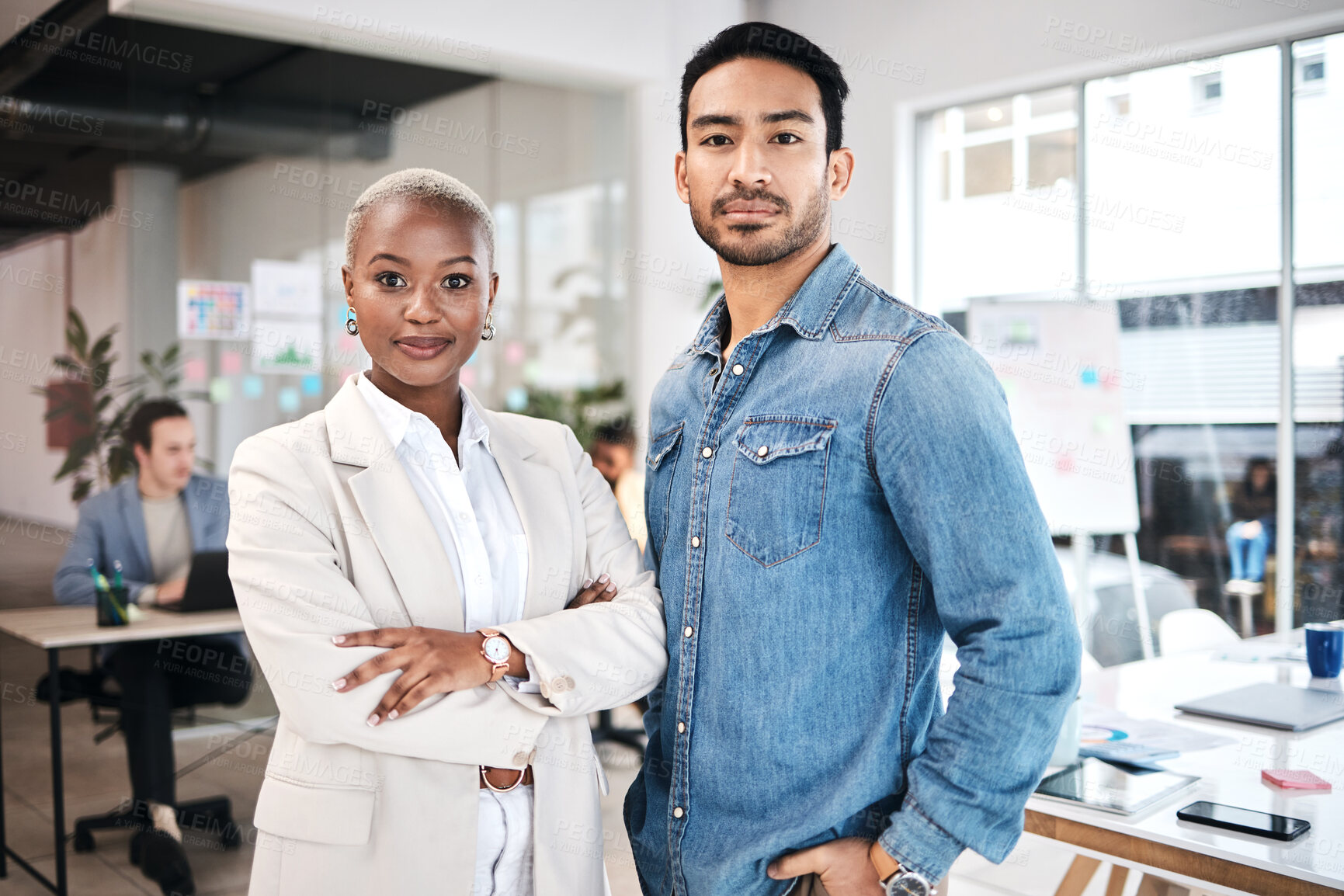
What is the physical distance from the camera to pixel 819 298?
153 cm

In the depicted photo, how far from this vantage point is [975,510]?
1298 millimetres

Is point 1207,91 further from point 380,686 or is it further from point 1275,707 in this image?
point 380,686

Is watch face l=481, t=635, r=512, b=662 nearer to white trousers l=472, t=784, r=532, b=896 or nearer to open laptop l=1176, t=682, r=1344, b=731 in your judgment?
white trousers l=472, t=784, r=532, b=896

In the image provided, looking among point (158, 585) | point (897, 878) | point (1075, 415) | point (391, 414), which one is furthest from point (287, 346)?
point (897, 878)

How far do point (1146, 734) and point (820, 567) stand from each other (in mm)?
1190

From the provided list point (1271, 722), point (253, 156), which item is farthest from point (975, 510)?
point (253, 156)

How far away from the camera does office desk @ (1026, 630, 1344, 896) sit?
4.99 ft

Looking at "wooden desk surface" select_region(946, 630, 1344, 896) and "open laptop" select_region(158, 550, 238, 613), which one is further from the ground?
"open laptop" select_region(158, 550, 238, 613)

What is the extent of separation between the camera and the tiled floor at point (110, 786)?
3.49 m

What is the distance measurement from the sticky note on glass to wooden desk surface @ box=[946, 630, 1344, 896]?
14 millimetres

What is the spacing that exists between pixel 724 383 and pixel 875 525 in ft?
1.04

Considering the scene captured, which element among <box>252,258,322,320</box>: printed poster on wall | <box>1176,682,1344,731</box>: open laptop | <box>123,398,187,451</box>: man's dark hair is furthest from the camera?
<box>252,258,322,320</box>: printed poster on wall

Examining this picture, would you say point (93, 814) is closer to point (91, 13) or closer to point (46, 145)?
point (46, 145)

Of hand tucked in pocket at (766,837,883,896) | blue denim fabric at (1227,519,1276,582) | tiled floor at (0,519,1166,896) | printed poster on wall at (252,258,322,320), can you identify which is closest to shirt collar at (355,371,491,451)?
hand tucked in pocket at (766,837,883,896)
